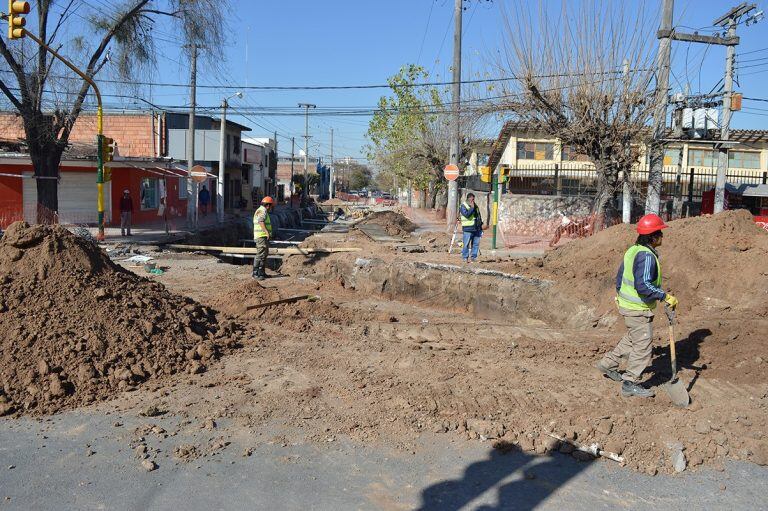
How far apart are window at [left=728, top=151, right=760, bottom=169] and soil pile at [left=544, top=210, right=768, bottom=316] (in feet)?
99.9

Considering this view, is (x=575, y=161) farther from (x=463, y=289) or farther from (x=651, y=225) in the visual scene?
(x=651, y=225)

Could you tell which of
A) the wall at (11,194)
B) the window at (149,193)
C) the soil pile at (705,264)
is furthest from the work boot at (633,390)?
the window at (149,193)

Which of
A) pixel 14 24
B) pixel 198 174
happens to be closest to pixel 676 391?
pixel 14 24

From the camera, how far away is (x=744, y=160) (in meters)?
37.0

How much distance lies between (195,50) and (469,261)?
15533 millimetres

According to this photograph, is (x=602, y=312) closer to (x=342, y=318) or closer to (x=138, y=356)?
(x=342, y=318)

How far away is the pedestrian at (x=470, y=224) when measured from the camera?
14539 mm

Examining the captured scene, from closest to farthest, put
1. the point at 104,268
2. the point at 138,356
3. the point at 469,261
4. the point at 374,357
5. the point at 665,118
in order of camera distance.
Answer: the point at 138,356
the point at 374,357
the point at 104,268
the point at 469,261
the point at 665,118

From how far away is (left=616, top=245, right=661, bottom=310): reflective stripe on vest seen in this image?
20.2ft

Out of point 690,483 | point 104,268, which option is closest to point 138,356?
point 104,268

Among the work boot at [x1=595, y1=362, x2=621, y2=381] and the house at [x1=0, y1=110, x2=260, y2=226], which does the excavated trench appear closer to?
the work boot at [x1=595, y1=362, x2=621, y2=381]

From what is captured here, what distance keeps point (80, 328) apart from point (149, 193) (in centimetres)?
2356

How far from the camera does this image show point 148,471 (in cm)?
478

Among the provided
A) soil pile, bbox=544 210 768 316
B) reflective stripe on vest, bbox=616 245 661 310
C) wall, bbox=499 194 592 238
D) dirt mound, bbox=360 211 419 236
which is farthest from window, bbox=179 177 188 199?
reflective stripe on vest, bbox=616 245 661 310
